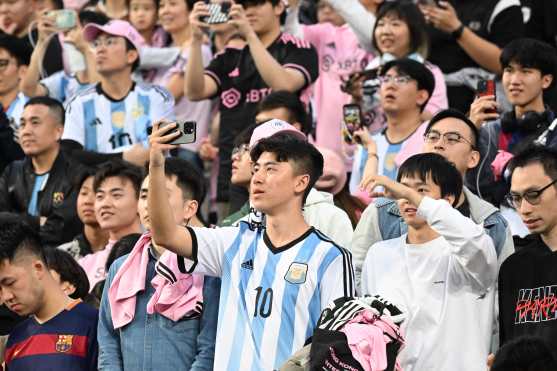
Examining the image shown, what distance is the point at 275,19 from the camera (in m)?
11.2

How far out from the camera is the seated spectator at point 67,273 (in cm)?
852

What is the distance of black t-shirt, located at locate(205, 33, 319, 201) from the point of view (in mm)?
11055

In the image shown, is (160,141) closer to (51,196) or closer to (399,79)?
(399,79)

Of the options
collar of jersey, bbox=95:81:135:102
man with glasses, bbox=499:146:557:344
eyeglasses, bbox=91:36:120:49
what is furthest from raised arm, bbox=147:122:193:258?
eyeglasses, bbox=91:36:120:49

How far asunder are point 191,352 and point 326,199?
1419 millimetres

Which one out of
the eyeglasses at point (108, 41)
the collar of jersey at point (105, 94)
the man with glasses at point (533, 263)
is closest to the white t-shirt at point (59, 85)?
the eyeglasses at point (108, 41)

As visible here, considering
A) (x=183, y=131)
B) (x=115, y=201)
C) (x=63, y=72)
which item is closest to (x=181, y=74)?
(x=63, y=72)

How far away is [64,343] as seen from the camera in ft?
25.3

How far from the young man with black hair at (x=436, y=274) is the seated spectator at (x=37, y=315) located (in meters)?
1.57

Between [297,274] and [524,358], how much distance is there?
1759mm

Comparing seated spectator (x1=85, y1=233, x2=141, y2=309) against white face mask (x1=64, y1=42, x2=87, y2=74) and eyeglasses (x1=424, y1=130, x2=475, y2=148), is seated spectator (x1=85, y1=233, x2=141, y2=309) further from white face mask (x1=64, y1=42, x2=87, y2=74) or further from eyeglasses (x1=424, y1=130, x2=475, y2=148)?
white face mask (x1=64, y1=42, x2=87, y2=74)

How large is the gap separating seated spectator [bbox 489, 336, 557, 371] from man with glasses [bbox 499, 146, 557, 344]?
4.39 ft

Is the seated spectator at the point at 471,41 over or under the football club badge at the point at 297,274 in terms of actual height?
over

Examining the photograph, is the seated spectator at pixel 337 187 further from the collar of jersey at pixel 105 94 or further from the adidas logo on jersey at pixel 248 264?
the collar of jersey at pixel 105 94
